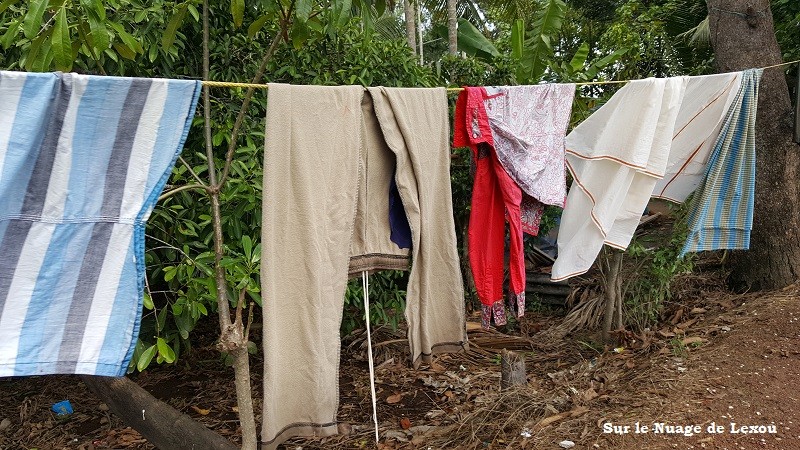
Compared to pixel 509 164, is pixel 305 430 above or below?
below

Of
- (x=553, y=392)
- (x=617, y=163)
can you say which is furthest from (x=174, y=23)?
(x=553, y=392)

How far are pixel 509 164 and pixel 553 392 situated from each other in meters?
1.41

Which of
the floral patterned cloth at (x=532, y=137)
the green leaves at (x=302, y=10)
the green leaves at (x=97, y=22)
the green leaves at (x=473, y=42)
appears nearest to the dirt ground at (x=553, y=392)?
the floral patterned cloth at (x=532, y=137)

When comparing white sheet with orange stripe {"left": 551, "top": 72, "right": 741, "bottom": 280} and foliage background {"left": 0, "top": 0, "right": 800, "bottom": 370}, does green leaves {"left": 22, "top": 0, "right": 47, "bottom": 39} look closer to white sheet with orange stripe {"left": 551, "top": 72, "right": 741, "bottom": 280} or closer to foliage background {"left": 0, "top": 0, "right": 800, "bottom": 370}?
foliage background {"left": 0, "top": 0, "right": 800, "bottom": 370}

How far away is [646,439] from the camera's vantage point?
2.94 m

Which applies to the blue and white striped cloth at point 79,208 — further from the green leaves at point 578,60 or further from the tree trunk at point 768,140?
the tree trunk at point 768,140

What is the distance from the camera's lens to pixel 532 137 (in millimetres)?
2982

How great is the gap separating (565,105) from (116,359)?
218 centimetres

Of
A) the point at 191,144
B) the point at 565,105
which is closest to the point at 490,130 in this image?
the point at 565,105

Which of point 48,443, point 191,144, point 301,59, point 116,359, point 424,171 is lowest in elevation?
point 48,443

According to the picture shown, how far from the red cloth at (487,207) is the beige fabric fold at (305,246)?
0.55 m

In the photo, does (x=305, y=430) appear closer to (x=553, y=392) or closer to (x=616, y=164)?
(x=553, y=392)

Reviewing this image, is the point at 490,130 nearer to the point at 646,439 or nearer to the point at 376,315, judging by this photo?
the point at 646,439

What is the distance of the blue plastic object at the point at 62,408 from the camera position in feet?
13.5
